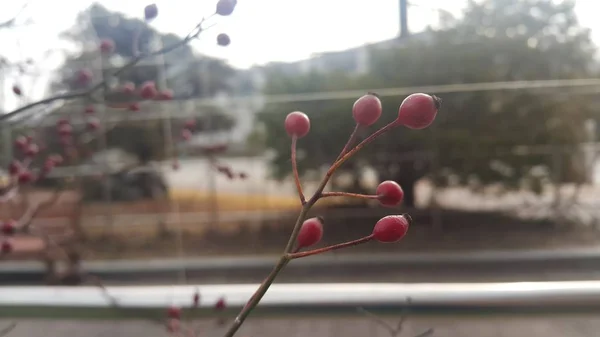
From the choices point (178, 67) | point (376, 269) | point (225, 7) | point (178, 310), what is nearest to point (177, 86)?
point (178, 67)

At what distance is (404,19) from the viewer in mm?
1345

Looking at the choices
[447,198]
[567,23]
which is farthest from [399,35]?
[447,198]

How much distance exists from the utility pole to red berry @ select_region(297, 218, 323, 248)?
0.96 meters

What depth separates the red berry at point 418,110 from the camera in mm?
247

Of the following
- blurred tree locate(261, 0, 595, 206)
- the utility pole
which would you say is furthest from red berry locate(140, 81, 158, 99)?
blurred tree locate(261, 0, 595, 206)

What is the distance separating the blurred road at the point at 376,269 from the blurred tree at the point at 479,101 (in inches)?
10.7

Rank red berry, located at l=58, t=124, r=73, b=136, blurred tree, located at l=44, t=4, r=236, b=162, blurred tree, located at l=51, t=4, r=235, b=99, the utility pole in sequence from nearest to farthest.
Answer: red berry, located at l=58, t=124, r=73, b=136 < the utility pole < blurred tree, located at l=51, t=4, r=235, b=99 < blurred tree, located at l=44, t=4, r=236, b=162

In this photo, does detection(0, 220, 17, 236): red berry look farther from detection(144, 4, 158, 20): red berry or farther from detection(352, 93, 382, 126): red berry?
detection(352, 93, 382, 126): red berry

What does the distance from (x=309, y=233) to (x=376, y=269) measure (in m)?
1.57

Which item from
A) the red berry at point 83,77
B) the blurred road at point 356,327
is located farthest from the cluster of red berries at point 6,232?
the red berry at point 83,77

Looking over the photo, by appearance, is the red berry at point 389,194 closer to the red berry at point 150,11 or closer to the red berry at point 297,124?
the red berry at point 297,124

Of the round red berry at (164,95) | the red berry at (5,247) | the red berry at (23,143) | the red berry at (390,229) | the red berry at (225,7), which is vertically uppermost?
the red berry at (225,7)

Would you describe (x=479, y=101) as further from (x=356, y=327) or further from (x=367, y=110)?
(x=367, y=110)

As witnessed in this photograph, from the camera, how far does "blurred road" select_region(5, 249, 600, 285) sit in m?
1.74
